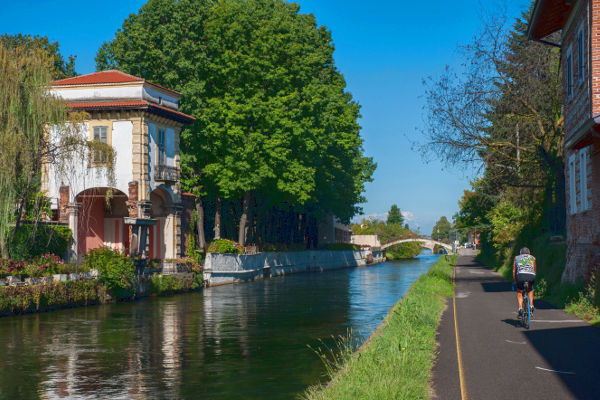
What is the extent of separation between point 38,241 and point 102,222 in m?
11.4

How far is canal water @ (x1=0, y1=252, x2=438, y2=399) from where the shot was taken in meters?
13.2

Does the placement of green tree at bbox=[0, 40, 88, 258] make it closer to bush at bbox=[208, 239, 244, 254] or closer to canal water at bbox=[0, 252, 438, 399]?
canal water at bbox=[0, 252, 438, 399]

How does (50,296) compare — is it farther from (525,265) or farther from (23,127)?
(525,265)

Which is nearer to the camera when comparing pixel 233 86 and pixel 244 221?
pixel 233 86

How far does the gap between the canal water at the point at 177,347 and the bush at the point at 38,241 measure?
3.57 meters

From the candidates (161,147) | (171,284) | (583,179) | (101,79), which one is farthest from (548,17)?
(101,79)

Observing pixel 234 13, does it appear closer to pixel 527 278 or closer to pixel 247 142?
pixel 247 142

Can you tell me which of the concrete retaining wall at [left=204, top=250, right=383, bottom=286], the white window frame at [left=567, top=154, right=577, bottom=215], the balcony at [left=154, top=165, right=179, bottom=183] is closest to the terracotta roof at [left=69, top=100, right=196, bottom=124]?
the balcony at [left=154, top=165, right=179, bottom=183]

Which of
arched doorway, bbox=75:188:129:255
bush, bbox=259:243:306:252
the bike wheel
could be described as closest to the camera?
the bike wheel

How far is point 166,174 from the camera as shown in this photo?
137 feet

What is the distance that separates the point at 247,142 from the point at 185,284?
38.9 ft

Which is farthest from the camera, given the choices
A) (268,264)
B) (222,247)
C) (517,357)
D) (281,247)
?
(281,247)

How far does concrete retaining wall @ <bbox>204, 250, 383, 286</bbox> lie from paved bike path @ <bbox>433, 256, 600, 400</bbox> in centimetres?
2742

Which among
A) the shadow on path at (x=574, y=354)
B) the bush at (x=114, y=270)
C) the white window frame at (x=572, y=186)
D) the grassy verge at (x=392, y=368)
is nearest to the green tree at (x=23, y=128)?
the bush at (x=114, y=270)
